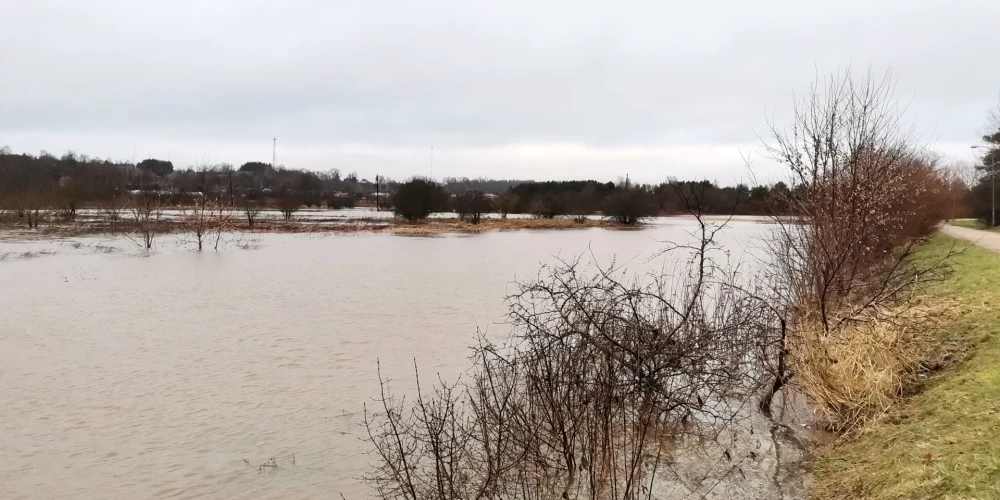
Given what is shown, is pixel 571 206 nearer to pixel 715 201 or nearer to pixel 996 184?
pixel 715 201

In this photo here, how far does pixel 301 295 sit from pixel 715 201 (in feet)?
224

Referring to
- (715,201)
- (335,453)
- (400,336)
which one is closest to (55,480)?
(335,453)

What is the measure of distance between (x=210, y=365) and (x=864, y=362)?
345 inches

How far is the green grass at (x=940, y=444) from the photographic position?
13.2 feet

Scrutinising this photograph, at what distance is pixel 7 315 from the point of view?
12.7 meters

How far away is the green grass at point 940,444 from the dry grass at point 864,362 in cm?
24

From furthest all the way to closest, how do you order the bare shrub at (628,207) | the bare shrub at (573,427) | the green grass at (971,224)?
the bare shrub at (628,207) < the green grass at (971,224) < the bare shrub at (573,427)

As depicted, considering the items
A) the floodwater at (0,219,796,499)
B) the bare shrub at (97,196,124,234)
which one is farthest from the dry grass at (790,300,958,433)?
the bare shrub at (97,196,124,234)

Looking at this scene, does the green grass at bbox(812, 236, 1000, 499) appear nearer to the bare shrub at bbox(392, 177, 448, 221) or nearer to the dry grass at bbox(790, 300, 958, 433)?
the dry grass at bbox(790, 300, 958, 433)

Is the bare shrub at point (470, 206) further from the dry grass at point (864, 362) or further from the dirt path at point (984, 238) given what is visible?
the dry grass at point (864, 362)

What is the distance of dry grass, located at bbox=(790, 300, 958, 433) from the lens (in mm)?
6105

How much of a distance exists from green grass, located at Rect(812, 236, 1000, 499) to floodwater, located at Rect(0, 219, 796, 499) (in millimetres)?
4133

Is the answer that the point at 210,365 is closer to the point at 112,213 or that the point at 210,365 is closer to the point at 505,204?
the point at 112,213

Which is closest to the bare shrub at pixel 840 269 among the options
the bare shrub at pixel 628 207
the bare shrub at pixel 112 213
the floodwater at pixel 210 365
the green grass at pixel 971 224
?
the floodwater at pixel 210 365
